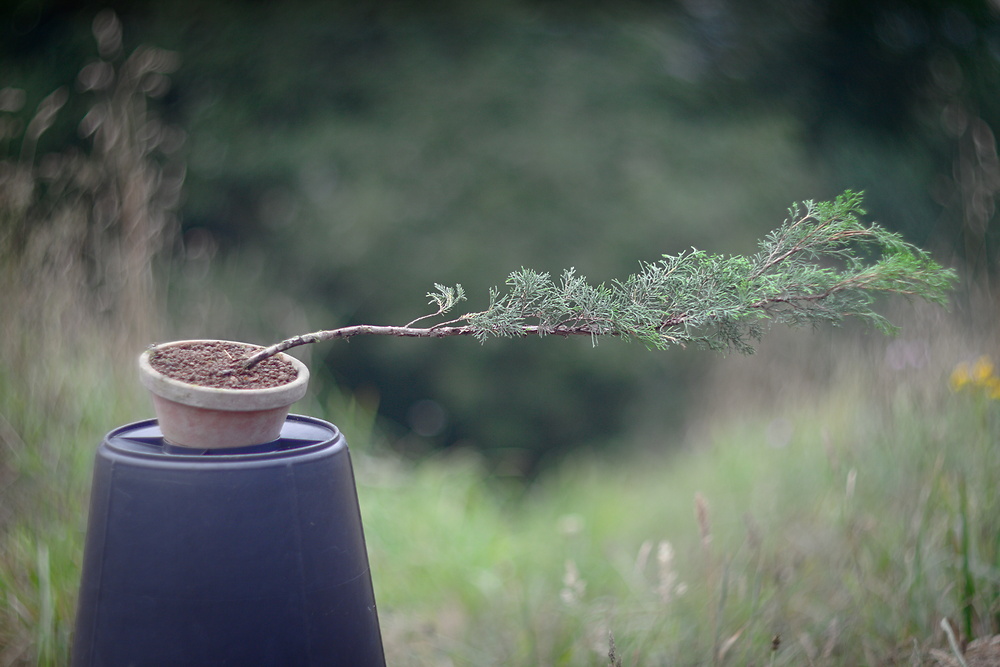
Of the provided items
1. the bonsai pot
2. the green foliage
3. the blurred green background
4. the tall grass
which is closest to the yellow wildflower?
the green foliage

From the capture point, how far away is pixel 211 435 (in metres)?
1.23

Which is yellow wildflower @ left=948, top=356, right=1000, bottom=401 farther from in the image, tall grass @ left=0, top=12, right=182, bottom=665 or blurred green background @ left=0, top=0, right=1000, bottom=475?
blurred green background @ left=0, top=0, right=1000, bottom=475

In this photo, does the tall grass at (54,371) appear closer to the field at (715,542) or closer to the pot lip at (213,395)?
the field at (715,542)

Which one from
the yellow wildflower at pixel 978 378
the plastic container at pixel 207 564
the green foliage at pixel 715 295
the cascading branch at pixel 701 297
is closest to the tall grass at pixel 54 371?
the plastic container at pixel 207 564

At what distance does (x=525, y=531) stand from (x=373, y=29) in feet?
13.7

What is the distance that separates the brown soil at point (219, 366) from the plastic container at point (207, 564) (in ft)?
0.46

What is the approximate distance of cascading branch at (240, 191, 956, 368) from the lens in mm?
1252

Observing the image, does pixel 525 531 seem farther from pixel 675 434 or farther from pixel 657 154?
pixel 657 154

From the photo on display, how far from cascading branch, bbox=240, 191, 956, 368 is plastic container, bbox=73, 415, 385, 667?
25cm

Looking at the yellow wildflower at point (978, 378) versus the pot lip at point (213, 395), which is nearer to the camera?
the pot lip at point (213, 395)

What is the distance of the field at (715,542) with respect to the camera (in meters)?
1.82

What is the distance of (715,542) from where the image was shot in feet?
9.02

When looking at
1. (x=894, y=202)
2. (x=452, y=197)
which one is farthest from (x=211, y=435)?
(x=894, y=202)

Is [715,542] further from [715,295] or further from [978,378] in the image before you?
[715,295]
